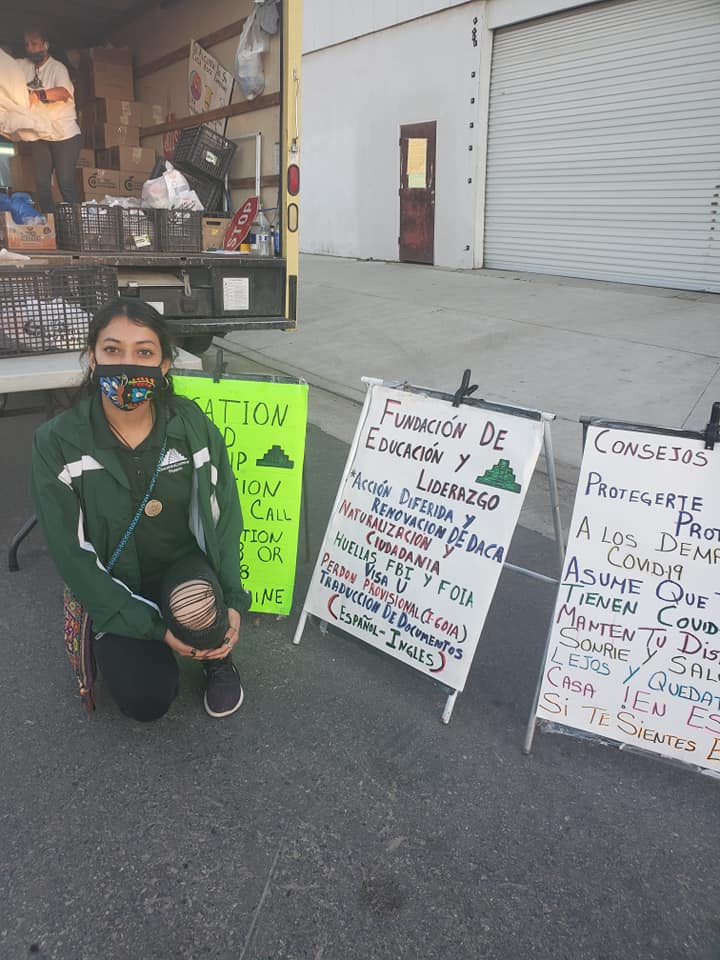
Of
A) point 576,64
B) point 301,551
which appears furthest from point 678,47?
point 301,551

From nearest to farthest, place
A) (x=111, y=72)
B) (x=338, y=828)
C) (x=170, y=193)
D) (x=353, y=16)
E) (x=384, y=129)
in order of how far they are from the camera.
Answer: (x=338, y=828)
(x=170, y=193)
(x=111, y=72)
(x=353, y=16)
(x=384, y=129)

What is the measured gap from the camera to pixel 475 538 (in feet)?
9.23

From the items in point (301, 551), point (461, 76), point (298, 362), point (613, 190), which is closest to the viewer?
point (301, 551)

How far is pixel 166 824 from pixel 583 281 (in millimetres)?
10718

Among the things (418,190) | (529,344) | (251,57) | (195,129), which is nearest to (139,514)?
(251,57)

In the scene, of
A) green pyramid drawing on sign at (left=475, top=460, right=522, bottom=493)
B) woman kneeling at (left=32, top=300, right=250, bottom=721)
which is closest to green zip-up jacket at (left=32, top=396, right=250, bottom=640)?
woman kneeling at (left=32, top=300, right=250, bottom=721)

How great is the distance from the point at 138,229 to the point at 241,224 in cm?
83

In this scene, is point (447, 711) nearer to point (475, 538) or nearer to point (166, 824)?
point (475, 538)

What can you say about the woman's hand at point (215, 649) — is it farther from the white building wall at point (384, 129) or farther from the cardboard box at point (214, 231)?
the white building wall at point (384, 129)

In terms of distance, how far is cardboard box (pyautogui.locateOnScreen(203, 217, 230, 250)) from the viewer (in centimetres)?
610

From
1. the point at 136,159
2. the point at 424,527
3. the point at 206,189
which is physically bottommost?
the point at 424,527

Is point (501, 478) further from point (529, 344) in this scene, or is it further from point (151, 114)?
point (151, 114)

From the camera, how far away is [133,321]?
255cm

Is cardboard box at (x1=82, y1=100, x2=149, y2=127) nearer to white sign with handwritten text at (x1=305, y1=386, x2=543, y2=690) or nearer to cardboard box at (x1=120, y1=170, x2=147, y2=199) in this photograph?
cardboard box at (x1=120, y1=170, x2=147, y2=199)
